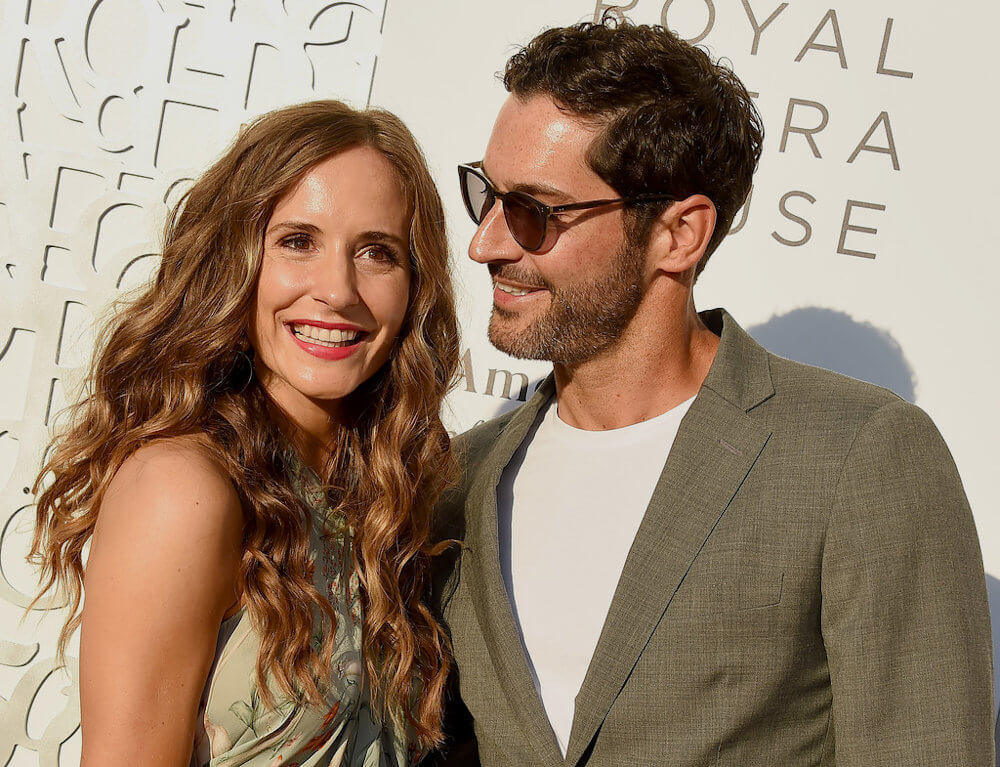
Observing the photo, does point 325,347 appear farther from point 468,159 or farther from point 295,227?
point 468,159

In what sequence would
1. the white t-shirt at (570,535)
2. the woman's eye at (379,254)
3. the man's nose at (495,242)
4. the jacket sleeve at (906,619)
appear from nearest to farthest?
the jacket sleeve at (906,619) < the white t-shirt at (570,535) < the woman's eye at (379,254) < the man's nose at (495,242)

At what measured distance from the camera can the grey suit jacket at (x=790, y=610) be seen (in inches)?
69.6

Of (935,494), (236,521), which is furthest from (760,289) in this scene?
(236,521)

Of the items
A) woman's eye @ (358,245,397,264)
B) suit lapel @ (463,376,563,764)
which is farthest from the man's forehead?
suit lapel @ (463,376,563,764)

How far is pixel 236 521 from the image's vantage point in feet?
6.30

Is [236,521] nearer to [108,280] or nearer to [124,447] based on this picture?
[124,447]

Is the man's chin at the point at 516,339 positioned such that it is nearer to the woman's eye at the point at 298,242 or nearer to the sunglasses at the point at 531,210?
the sunglasses at the point at 531,210

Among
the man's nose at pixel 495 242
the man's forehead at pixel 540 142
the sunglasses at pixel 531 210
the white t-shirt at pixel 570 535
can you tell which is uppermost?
the man's forehead at pixel 540 142

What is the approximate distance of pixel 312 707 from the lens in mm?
1973

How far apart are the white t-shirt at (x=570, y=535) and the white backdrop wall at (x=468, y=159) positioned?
3.27ft

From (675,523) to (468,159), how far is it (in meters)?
1.76

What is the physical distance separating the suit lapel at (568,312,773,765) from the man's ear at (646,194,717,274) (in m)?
0.38

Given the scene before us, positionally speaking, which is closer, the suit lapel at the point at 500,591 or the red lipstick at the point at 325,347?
the suit lapel at the point at 500,591

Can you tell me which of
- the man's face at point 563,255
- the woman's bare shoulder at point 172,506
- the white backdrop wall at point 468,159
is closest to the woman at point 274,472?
the woman's bare shoulder at point 172,506
